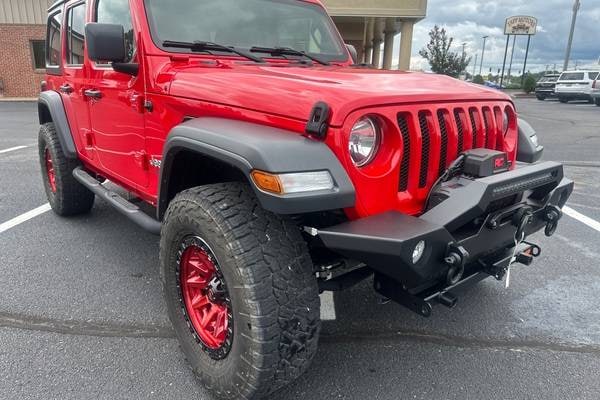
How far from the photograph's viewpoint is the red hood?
6.39ft

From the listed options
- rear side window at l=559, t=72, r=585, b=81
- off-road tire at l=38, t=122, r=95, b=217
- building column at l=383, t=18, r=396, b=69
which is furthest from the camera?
rear side window at l=559, t=72, r=585, b=81

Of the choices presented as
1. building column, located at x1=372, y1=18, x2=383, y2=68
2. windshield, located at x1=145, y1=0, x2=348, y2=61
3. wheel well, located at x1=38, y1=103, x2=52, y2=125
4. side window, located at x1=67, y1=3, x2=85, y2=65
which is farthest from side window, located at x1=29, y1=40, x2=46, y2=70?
windshield, located at x1=145, y1=0, x2=348, y2=61

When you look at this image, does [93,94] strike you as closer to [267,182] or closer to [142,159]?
[142,159]

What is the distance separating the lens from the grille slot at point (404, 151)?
204 cm

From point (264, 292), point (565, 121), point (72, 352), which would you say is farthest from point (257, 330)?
point (565, 121)

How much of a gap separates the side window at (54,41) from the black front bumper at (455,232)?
3850 millimetres

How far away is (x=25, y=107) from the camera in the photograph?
60.2 ft

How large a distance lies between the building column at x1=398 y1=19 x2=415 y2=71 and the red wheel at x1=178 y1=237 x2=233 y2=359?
53.1ft

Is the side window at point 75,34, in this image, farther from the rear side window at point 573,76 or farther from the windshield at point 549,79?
the windshield at point 549,79

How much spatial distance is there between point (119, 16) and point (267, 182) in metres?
2.11

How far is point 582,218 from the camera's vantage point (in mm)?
4926

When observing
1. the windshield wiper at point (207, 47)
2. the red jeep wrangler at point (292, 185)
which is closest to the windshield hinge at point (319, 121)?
the red jeep wrangler at point (292, 185)

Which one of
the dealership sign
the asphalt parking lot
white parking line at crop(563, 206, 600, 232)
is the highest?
the dealership sign

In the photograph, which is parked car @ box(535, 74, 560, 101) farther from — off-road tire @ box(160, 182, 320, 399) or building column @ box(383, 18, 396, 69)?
off-road tire @ box(160, 182, 320, 399)
